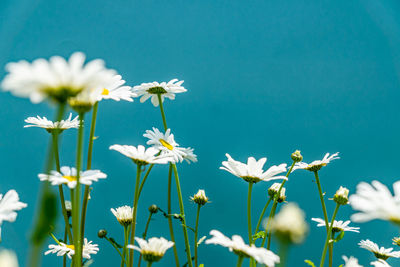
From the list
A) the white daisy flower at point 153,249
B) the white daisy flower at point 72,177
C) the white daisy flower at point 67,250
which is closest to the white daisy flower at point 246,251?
the white daisy flower at point 153,249

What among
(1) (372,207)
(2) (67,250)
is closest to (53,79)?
(1) (372,207)

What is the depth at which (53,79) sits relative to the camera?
0.37 metres

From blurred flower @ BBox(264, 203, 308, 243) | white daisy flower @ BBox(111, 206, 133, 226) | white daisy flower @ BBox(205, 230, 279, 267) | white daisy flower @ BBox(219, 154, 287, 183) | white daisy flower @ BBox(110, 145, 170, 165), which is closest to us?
blurred flower @ BBox(264, 203, 308, 243)

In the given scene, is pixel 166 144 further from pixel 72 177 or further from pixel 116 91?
pixel 72 177

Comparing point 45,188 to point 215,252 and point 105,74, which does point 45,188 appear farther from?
point 215,252

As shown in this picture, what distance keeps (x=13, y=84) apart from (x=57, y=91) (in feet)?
0.14

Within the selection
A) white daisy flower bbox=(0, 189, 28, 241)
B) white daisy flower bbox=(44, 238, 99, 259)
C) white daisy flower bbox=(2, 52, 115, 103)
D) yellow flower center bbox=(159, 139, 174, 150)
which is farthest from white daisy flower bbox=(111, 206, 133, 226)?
white daisy flower bbox=(2, 52, 115, 103)

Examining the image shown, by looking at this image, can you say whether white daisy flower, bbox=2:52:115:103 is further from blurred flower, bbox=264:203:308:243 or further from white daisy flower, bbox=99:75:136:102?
white daisy flower, bbox=99:75:136:102

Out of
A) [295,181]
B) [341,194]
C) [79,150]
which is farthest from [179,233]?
[79,150]

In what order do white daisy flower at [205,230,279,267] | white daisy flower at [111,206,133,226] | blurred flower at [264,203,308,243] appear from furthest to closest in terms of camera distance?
white daisy flower at [111,206,133,226] → white daisy flower at [205,230,279,267] → blurred flower at [264,203,308,243]

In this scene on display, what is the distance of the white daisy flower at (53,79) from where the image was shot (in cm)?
36

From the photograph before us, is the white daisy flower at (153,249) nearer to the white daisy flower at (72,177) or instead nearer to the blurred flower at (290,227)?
the white daisy flower at (72,177)

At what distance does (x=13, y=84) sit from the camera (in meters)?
0.36

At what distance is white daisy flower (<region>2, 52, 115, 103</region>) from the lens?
14.2 inches
